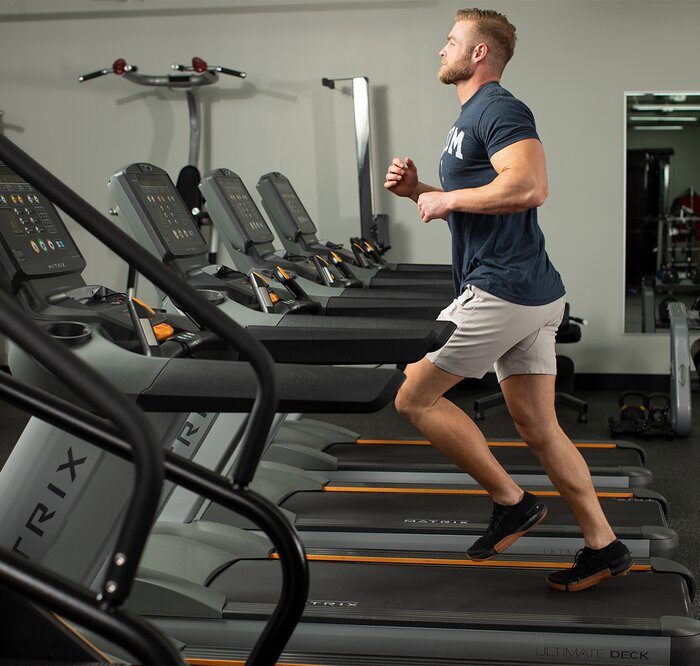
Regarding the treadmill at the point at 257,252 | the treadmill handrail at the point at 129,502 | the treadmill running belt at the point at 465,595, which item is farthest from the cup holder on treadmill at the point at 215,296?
the treadmill handrail at the point at 129,502

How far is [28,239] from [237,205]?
201cm

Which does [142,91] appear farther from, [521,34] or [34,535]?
[34,535]

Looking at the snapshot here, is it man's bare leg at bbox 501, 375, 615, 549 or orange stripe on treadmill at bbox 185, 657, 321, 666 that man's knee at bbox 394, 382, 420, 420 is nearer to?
man's bare leg at bbox 501, 375, 615, 549

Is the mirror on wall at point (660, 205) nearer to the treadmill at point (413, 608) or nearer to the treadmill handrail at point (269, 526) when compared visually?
the treadmill at point (413, 608)

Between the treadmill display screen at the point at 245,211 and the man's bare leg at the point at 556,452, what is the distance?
1.97 m

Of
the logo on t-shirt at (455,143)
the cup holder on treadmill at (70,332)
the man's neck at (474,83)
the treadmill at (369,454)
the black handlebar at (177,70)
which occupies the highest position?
the black handlebar at (177,70)

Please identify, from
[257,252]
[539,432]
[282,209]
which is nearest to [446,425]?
[539,432]

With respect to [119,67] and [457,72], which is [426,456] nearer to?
[457,72]

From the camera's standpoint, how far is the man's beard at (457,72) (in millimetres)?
2678

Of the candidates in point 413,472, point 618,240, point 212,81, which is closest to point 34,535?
point 413,472

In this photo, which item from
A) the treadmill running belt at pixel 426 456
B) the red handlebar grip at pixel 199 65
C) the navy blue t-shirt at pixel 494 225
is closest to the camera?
the navy blue t-shirt at pixel 494 225

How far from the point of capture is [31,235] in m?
2.36

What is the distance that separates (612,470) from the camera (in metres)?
3.89

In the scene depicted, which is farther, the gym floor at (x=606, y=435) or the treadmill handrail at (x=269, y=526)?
the gym floor at (x=606, y=435)
